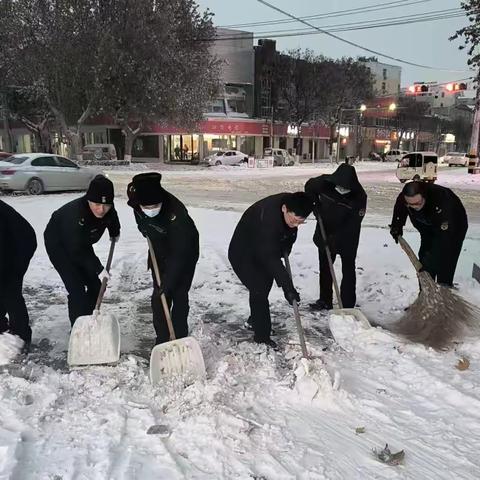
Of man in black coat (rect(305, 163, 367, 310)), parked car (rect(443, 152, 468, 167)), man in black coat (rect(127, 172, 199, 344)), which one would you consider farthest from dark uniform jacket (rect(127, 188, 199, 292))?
parked car (rect(443, 152, 468, 167))

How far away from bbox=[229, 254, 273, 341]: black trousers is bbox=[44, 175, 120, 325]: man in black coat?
105 centimetres

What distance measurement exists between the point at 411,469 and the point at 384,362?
4.48ft

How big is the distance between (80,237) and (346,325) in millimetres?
2236

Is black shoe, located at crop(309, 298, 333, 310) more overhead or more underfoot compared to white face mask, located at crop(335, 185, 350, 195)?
more underfoot

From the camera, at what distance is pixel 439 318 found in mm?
4535

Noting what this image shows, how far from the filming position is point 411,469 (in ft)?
9.12

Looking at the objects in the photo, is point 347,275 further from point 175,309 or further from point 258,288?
point 175,309

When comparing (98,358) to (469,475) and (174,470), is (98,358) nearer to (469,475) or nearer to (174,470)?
(174,470)

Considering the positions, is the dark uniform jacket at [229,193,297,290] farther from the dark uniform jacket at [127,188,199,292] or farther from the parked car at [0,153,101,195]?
the parked car at [0,153,101,195]

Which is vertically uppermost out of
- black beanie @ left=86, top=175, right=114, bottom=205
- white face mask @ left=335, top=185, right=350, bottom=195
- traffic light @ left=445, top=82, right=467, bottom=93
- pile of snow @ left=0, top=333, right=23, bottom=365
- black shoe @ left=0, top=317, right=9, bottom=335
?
traffic light @ left=445, top=82, right=467, bottom=93

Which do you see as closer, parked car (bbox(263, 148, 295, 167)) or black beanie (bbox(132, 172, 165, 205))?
black beanie (bbox(132, 172, 165, 205))

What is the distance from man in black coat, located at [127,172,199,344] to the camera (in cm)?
366

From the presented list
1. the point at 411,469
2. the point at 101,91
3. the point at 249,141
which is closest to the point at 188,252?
the point at 411,469

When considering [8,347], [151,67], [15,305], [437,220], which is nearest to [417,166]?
[151,67]
